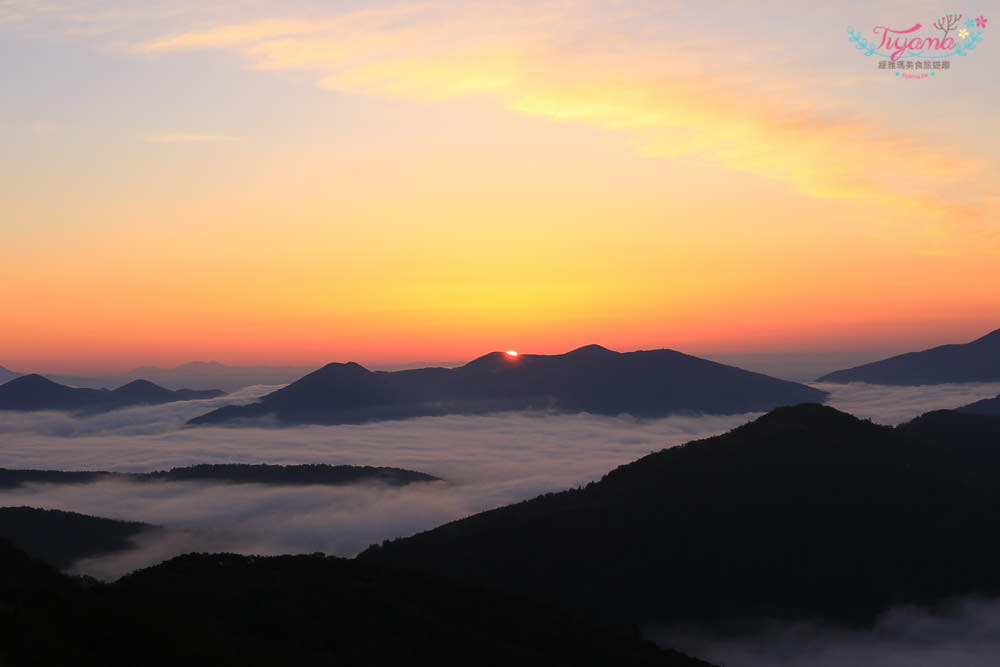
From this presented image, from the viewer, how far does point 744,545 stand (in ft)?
561

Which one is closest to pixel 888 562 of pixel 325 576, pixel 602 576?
pixel 602 576

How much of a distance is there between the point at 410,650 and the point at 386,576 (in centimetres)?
1897

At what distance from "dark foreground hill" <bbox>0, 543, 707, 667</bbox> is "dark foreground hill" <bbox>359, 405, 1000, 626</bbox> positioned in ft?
219

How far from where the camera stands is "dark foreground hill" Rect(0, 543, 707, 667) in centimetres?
4750

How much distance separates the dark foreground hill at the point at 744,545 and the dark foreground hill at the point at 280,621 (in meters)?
66.7

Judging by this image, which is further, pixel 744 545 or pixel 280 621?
pixel 744 545

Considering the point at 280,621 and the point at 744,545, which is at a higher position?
the point at 280,621

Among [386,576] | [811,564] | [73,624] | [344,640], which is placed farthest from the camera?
[811,564]

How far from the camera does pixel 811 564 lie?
16662cm

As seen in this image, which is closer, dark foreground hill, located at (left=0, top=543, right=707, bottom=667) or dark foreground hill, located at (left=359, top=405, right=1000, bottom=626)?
dark foreground hill, located at (left=0, top=543, right=707, bottom=667)

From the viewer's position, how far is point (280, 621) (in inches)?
2803

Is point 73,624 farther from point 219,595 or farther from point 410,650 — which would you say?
point 410,650

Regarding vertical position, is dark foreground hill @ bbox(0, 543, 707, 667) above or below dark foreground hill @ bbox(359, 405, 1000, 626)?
above

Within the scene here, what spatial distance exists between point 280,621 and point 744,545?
125 meters
